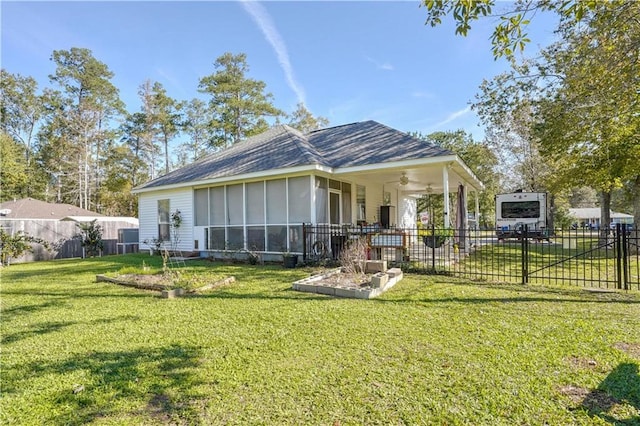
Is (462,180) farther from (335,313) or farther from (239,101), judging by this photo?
(239,101)

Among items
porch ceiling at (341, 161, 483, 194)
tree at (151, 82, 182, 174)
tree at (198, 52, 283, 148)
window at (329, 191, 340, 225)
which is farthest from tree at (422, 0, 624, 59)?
tree at (151, 82, 182, 174)

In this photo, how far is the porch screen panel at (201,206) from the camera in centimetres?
1194

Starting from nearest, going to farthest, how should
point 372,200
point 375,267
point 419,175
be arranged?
point 375,267
point 419,175
point 372,200

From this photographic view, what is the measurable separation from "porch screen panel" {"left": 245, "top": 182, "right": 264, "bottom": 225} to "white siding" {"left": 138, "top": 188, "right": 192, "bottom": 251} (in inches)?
115

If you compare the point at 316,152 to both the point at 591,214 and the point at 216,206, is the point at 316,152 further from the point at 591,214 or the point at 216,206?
the point at 591,214

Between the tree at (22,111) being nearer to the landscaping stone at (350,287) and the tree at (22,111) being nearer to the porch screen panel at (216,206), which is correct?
the porch screen panel at (216,206)

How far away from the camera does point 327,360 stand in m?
3.15

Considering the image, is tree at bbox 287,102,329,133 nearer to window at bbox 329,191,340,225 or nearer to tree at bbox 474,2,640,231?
tree at bbox 474,2,640,231

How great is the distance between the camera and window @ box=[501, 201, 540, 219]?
17094 millimetres

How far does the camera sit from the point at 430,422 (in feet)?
7.17

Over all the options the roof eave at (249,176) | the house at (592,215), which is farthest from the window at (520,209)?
the house at (592,215)

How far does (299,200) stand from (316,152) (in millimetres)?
2184

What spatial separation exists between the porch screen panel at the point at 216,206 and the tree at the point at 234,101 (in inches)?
679

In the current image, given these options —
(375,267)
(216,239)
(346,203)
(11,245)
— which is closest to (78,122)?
(11,245)
